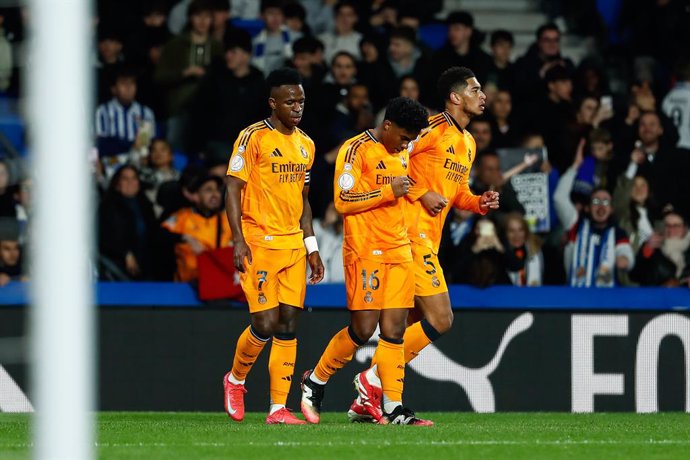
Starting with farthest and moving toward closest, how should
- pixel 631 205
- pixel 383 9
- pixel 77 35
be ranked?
pixel 383 9 → pixel 631 205 → pixel 77 35

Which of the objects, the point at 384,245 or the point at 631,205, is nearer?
the point at 384,245

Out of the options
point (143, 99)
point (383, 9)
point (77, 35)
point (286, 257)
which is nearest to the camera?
point (77, 35)

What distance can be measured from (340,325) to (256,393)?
2.97ft

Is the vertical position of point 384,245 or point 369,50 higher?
point 369,50

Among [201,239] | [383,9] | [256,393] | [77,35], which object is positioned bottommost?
[256,393]

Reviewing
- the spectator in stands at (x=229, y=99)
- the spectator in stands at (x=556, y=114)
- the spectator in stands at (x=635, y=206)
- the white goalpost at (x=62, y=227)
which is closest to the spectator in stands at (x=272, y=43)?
the spectator in stands at (x=229, y=99)

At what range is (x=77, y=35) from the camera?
15.2ft

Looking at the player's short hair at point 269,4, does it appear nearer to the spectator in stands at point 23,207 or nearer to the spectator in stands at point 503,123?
the spectator in stands at point 503,123

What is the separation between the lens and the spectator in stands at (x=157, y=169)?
45.0 ft

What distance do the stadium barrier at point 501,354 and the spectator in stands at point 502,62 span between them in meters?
3.86

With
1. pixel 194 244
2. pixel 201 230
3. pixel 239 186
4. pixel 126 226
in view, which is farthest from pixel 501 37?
pixel 239 186

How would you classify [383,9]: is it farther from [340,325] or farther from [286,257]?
[286,257]

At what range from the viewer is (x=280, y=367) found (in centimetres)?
950

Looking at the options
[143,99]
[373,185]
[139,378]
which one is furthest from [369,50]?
[373,185]
